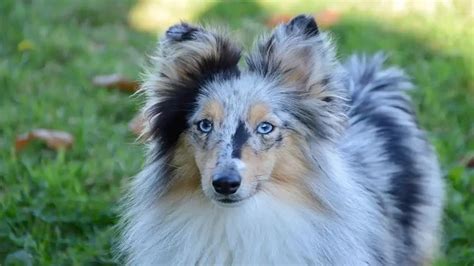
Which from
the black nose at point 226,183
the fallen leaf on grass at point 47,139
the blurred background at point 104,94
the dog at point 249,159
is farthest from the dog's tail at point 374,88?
the fallen leaf on grass at point 47,139

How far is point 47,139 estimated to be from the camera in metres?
6.25

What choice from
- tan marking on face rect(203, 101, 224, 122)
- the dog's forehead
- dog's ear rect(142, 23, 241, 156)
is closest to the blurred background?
dog's ear rect(142, 23, 241, 156)

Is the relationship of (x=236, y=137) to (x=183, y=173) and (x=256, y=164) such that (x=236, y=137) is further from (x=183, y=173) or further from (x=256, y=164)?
(x=183, y=173)

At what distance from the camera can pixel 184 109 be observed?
→ 13.2 ft

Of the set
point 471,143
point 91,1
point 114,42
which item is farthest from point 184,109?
point 91,1

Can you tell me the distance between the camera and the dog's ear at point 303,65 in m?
4.03

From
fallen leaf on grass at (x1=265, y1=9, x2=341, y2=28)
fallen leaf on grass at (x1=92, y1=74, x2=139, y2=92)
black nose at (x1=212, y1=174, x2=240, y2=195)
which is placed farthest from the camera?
fallen leaf on grass at (x1=265, y1=9, x2=341, y2=28)

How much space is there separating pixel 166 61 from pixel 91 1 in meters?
5.60

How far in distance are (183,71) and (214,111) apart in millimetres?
326

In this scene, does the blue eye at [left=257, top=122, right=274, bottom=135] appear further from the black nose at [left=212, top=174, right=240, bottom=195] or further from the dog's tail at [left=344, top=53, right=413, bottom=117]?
the dog's tail at [left=344, top=53, right=413, bottom=117]

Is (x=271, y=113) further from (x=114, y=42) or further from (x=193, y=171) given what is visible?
(x=114, y=42)

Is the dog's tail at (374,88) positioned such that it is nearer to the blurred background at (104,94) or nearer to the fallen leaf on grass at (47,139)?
the blurred background at (104,94)

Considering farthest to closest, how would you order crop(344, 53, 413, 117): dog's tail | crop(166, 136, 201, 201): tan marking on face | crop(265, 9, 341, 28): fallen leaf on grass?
1. crop(265, 9, 341, 28): fallen leaf on grass
2. crop(344, 53, 413, 117): dog's tail
3. crop(166, 136, 201, 201): tan marking on face

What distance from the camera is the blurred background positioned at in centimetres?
530
